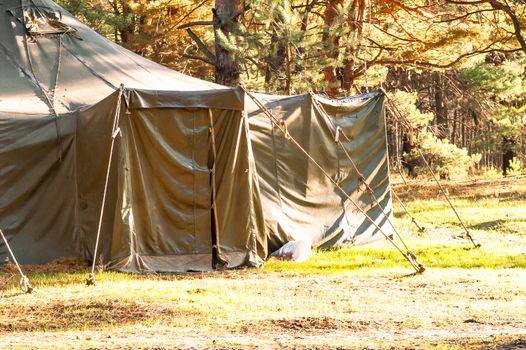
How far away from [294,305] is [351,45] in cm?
877

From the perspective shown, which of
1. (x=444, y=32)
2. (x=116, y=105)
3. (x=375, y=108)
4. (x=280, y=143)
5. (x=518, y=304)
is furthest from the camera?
(x=444, y=32)

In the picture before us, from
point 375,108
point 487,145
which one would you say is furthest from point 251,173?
point 487,145

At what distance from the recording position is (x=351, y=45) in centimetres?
1567

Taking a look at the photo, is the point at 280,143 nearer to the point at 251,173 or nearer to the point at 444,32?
the point at 251,173

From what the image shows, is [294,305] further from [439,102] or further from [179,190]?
[439,102]

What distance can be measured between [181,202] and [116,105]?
119 cm

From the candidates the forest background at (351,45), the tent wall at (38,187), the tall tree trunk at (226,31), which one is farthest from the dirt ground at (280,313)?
the tall tree trunk at (226,31)

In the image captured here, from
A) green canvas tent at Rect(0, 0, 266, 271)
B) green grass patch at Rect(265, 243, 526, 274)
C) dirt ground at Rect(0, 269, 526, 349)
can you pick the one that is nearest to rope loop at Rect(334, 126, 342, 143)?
green grass patch at Rect(265, 243, 526, 274)

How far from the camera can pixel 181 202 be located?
9.73 meters

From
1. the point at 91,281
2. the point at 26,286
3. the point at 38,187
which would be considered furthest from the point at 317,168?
the point at 26,286

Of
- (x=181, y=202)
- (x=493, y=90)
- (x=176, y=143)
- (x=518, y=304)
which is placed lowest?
(x=518, y=304)

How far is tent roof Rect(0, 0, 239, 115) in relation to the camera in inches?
417

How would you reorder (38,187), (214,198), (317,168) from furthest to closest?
(317,168)
(38,187)
(214,198)

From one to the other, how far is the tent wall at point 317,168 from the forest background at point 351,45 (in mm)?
568
